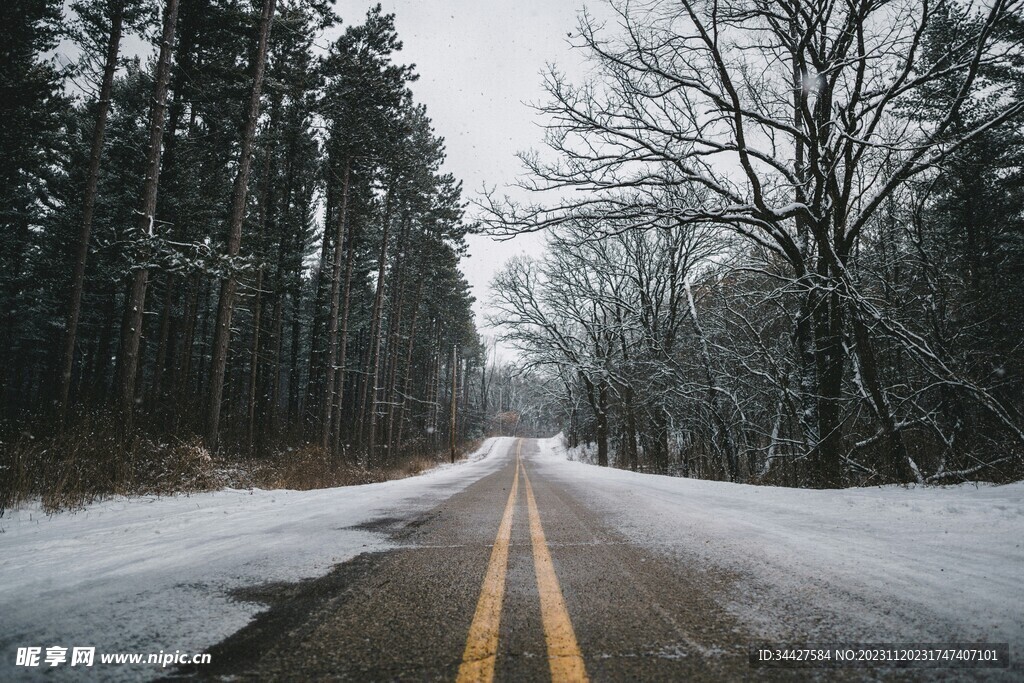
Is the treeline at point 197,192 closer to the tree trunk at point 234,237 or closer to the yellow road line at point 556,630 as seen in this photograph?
the tree trunk at point 234,237

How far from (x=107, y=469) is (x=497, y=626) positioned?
8498 millimetres

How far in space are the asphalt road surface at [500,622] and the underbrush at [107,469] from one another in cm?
592

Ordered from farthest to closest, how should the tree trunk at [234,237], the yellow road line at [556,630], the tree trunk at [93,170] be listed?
1. the tree trunk at [93,170]
2. the tree trunk at [234,237]
3. the yellow road line at [556,630]

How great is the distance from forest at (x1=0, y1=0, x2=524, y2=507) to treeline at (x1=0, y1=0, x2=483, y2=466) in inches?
3.6

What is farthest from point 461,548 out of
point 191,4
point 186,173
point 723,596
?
point 186,173

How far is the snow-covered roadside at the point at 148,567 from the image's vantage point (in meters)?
1.86

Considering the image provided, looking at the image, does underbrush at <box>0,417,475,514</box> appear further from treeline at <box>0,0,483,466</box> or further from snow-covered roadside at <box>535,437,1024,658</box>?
snow-covered roadside at <box>535,437,1024,658</box>

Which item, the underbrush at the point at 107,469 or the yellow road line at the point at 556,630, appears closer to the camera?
the yellow road line at the point at 556,630

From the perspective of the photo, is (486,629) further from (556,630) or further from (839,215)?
(839,215)

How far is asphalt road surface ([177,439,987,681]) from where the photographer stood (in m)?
1.61

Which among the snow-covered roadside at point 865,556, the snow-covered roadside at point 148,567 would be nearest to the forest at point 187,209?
the snow-covered roadside at point 148,567

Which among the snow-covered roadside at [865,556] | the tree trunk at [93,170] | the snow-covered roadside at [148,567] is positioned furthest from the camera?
the tree trunk at [93,170]

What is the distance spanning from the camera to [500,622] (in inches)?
81.6

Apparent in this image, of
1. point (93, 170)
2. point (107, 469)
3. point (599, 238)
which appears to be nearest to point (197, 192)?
Result: point (93, 170)
